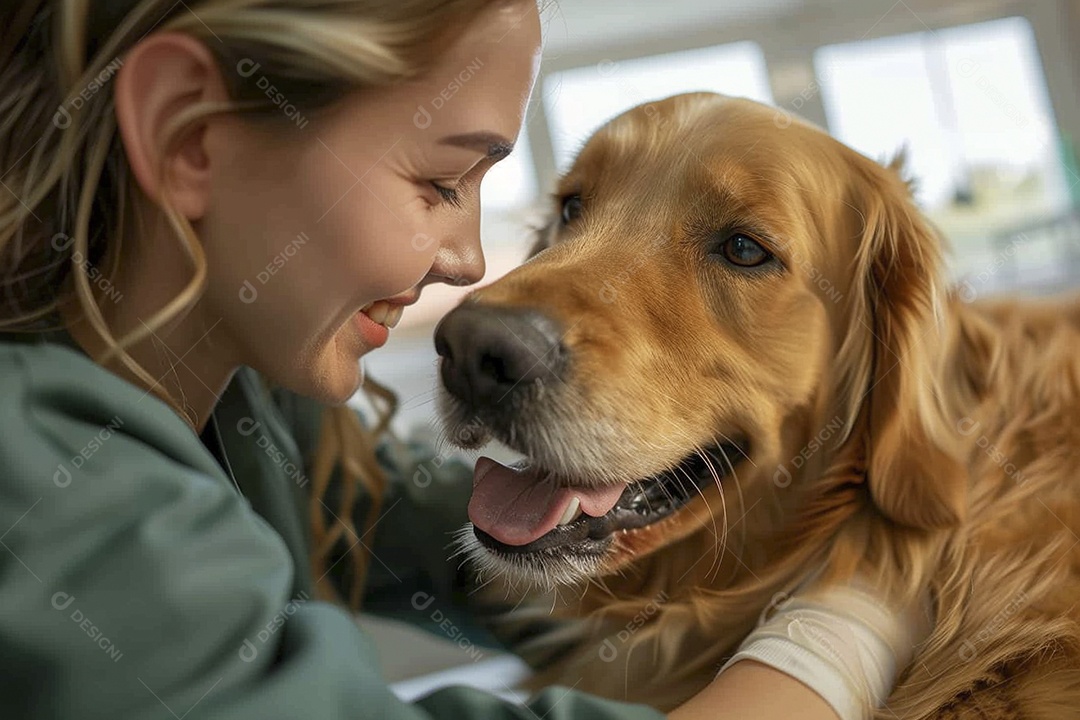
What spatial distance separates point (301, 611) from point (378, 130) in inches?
15.2

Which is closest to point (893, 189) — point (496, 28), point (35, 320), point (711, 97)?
point (711, 97)

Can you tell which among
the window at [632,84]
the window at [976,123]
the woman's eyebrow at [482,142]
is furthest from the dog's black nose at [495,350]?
the window at [976,123]

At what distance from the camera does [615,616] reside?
1.03 metres

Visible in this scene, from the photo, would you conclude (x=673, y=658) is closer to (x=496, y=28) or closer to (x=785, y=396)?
(x=785, y=396)

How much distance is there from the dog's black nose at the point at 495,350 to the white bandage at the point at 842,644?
0.31 m

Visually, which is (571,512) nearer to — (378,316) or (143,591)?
(378,316)

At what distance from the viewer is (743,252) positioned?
0.91 m

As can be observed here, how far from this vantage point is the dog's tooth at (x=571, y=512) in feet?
2.79

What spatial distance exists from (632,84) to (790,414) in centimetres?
46

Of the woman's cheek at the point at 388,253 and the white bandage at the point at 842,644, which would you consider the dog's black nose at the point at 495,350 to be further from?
the white bandage at the point at 842,644

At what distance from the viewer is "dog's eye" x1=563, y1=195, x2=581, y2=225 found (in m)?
1.06

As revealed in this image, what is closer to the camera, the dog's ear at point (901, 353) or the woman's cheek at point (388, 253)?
the woman's cheek at point (388, 253)

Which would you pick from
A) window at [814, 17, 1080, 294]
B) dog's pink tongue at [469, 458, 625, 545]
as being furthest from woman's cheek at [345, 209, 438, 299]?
window at [814, 17, 1080, 294]

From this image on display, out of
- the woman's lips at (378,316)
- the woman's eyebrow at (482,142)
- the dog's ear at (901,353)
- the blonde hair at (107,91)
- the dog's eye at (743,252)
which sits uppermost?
the blonde hair at (107,91)
